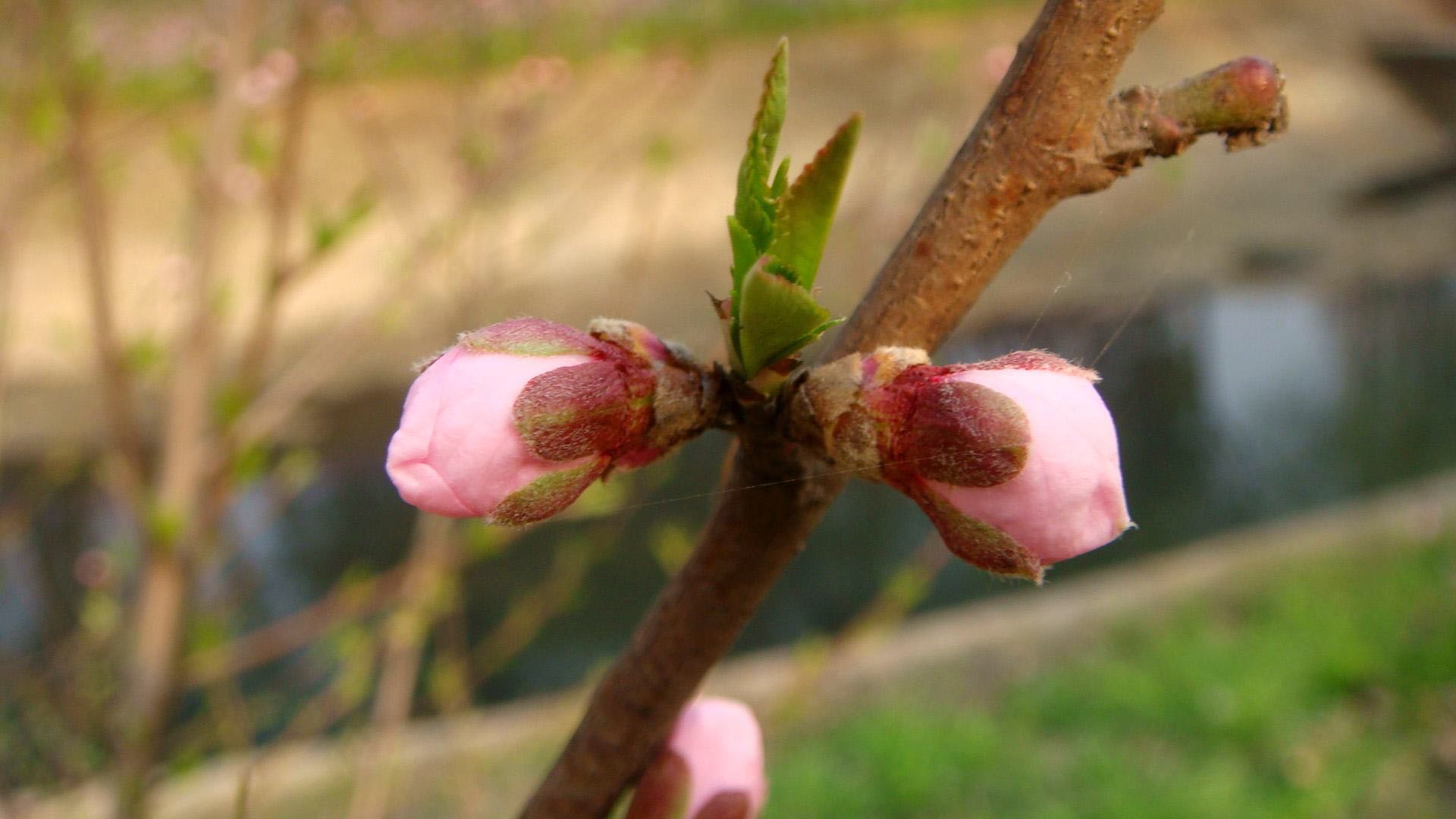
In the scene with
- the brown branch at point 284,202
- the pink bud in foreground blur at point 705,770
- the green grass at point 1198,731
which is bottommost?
the green grass at point 1198,731

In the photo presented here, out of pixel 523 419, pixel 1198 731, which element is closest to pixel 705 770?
pixel 523 419

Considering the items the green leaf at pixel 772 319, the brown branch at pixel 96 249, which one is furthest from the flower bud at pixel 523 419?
the brown branch at pixel 96 249

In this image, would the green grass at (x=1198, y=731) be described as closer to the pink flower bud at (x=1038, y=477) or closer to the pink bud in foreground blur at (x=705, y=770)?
the pink bud in foreground blur at (x=705, y=770)

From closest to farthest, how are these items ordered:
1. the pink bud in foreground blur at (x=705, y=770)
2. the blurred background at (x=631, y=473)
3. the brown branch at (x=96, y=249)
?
the pink bud in foreground blur at (x=705, y=770) → the brown branch at (x=96, y=249) → the blurred background at (x=631, y=473)

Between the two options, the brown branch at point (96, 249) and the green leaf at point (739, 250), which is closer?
the green leaf at point (739, 250)

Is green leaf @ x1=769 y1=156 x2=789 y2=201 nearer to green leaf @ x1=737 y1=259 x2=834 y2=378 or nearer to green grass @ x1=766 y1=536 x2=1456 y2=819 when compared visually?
green leaf @ x1=737 y1=259 x2=834 y2=378

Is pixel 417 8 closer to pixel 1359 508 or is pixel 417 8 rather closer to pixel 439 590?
pixel 439 590
